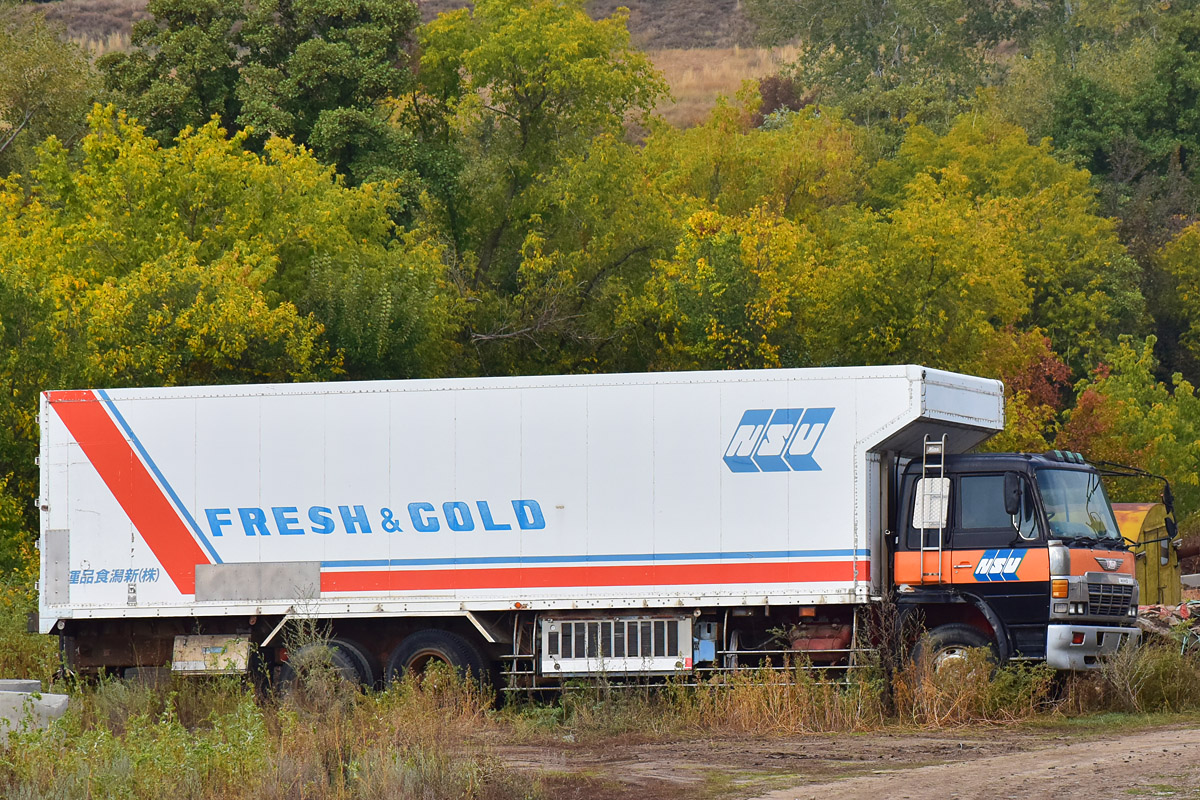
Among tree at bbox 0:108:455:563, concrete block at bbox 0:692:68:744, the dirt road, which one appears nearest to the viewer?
the dirt road

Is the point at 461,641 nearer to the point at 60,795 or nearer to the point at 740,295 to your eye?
the point at 60,795

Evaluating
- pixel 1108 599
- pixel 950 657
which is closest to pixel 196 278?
pixel 950 657

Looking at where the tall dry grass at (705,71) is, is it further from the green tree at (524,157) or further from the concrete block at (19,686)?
the concrete block at (19,686)

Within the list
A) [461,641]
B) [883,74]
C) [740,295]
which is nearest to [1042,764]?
[461,641]

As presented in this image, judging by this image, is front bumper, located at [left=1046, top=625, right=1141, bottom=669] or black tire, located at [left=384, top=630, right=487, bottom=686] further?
black tire, located at [left=384, top=630, right=487, bottom=686]

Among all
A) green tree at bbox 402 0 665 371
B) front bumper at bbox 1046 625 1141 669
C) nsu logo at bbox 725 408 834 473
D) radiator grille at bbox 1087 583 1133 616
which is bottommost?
front bumper at bbox 1046 625 1141 669

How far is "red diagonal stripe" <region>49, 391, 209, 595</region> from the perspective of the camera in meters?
16.0

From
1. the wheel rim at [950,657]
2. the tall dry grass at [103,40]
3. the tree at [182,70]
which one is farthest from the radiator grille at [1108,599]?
the tall dry grass at [103,40]

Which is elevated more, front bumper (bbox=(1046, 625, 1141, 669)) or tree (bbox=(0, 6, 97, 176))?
tree (bbox=(0, 6, 97, 176))

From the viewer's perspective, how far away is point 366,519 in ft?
52.0

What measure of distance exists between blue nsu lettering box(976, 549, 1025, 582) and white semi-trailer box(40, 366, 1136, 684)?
0.02 meters

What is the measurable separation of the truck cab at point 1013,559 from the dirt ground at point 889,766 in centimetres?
112

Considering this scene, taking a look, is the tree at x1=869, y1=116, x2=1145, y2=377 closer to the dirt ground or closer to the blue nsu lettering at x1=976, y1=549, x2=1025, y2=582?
the blue nsu lettering at x1=976, y1=549, x2=1025, y2=582

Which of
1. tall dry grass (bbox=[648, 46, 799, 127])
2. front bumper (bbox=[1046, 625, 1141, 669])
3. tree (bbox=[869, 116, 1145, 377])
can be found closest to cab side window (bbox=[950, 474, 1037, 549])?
front bumper (bbox=[1046, 625, 1141, 669])
